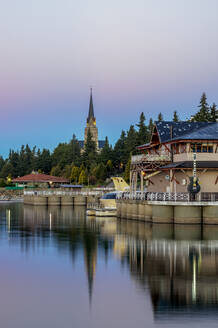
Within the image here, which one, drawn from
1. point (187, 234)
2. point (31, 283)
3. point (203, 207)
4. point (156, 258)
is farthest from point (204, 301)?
point (203, 207)

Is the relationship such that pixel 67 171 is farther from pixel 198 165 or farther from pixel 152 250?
pixel 152 250

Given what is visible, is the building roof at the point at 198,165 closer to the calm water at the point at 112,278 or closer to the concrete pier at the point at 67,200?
the calm water at the point at 112,278

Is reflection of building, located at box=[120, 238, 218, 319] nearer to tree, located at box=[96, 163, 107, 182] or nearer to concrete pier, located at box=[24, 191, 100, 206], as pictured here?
concrete pier, located at box=[24, 191, 100, 206]

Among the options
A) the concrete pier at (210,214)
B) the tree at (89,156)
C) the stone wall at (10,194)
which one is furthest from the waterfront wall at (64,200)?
the concrete pier at (210,214)

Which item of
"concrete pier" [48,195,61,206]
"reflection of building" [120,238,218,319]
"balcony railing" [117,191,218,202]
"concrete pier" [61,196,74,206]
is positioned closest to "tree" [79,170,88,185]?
"concrete pier" [48,195,61,206]

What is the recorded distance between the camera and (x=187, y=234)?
4594 cm

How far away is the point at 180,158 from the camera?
58.1m

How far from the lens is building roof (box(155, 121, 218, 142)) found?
58562 millimetres

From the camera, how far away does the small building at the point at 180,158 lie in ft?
182

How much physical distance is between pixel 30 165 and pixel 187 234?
157 meters

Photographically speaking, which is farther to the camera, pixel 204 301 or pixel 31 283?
pixel 31 283

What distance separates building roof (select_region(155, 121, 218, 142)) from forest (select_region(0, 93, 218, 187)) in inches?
1542

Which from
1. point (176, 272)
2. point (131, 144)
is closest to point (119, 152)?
point (131, 144)

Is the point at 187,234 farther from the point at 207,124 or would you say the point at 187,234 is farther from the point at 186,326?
the point at 186,326
